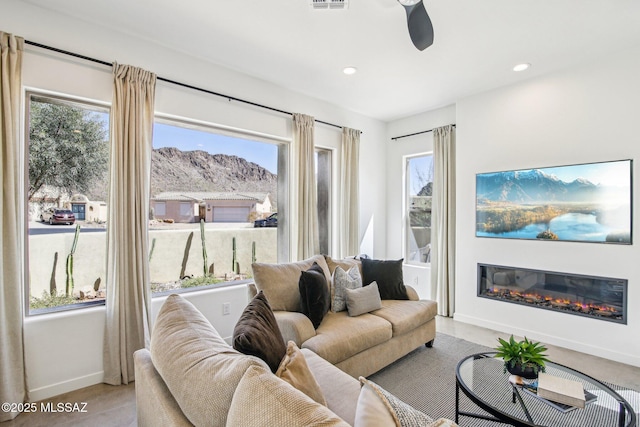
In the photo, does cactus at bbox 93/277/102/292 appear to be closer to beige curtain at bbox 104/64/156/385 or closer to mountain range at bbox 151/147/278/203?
beige curtain at bbox 104/64/156/385

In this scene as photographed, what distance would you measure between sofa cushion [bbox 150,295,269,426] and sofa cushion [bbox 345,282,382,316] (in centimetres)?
158

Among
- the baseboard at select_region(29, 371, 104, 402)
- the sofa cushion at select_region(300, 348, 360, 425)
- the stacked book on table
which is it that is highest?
the sofa cushion at select_region(300, 348, 360, 425)

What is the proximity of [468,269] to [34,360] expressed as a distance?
432cm

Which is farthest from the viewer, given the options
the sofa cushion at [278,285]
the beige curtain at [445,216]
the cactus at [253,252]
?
the beige curtain at [445,216]

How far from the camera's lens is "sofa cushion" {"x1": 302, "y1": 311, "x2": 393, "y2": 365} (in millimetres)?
2172

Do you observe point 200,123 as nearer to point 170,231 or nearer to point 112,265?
point 170,231

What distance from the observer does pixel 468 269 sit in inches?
155

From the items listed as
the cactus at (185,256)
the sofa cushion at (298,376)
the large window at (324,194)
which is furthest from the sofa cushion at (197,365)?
the large window at (324,194)

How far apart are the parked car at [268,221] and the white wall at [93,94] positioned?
0.85m

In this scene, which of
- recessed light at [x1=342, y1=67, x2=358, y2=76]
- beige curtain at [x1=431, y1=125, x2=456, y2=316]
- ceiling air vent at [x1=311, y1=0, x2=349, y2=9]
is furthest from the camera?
beige curtain at [x1=431, y1=125, x2=456, y2=316]

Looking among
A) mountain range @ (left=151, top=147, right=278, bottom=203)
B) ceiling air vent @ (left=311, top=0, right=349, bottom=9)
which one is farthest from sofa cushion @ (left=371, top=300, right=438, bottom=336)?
ceiling air vent @ (left=311, top=0, right=349, bottom=9)

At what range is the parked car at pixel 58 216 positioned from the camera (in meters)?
2.39

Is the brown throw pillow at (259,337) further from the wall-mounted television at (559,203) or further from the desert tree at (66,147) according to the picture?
the wall-mounted television at (559,203)

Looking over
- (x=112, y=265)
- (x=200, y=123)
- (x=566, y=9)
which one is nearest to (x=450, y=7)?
(x=566, y=9)
